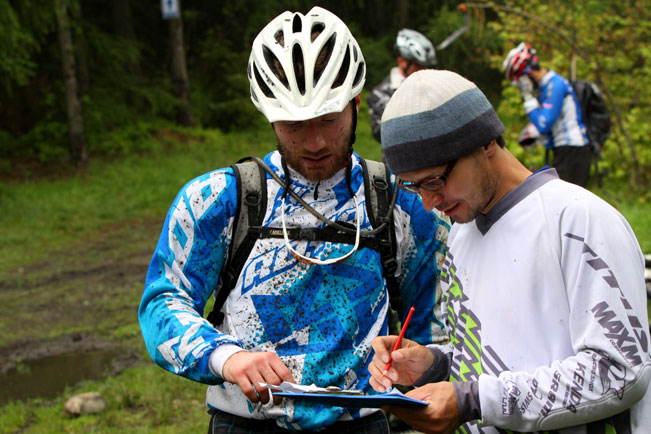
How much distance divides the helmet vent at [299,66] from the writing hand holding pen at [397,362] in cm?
90

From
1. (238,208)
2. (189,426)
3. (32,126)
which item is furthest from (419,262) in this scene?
(32,126)

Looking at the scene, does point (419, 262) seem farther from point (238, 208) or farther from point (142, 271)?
point (142, 271)

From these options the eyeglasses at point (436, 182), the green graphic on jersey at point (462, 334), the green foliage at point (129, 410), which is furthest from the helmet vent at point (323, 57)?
the green foliage at point (129, 410)

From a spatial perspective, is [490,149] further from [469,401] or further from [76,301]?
[76,301]

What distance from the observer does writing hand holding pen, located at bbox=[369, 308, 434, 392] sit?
238 centimetres

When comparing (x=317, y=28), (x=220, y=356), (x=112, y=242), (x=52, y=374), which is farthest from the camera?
(x=112, y=242)

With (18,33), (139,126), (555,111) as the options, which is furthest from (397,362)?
(139,126)

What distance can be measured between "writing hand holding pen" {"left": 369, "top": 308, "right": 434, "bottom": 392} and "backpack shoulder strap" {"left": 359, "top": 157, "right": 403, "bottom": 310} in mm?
267

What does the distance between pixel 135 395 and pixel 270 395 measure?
445cm

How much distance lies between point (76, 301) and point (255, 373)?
767 cm

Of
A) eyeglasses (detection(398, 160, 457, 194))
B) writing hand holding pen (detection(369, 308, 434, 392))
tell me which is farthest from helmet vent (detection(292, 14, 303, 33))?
writing hand holding pen (detection(369, 308, 434, 392))

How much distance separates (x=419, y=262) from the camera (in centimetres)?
283

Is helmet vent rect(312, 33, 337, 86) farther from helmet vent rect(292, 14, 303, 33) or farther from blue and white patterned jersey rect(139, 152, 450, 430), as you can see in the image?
blue and white patterned jersey rect(139, 152, 450, 430)

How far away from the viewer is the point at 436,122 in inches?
80.9
